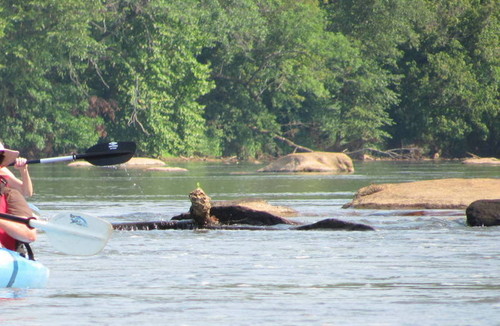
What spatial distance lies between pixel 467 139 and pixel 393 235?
52.1 meters

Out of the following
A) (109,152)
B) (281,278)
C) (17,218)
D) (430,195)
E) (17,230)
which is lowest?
(281,278)

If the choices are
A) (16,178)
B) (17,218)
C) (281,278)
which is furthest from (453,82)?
(17,218)

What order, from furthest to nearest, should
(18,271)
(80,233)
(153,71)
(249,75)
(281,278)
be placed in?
1. (249,75)
2. (153,71)
3. (281,278)
4. (80,233)
5. (18,271)

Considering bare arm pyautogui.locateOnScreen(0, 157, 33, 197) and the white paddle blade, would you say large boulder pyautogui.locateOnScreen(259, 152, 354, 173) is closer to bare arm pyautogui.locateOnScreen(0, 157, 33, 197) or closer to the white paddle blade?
the white paddle blade

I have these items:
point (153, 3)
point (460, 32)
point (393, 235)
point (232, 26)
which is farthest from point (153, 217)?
point (460, 32)

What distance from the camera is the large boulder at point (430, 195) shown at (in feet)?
67.1

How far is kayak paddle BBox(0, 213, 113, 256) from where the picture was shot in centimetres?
1087

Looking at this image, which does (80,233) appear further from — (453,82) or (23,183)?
(453,82)

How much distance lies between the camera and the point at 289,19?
194 feet

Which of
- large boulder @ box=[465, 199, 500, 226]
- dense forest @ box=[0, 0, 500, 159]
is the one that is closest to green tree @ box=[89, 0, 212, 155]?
dense forest @ box=[0, 0, 500, 159]

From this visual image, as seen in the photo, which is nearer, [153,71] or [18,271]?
[18,271]

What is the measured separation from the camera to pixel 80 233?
10953mm

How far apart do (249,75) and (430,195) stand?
133 feet

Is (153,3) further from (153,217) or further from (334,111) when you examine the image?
(153,217)
